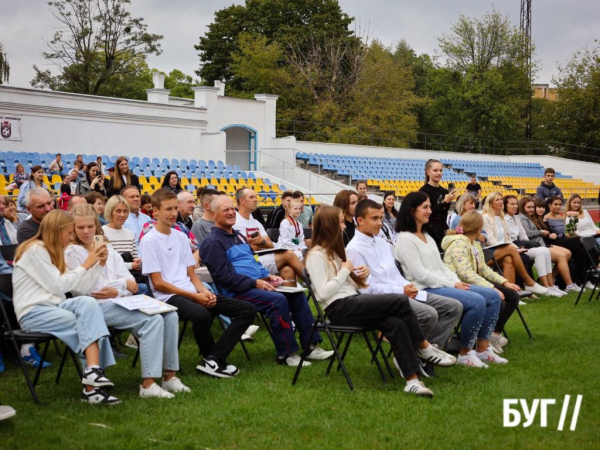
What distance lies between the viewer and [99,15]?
146 ft

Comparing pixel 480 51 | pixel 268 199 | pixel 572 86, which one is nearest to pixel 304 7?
pixel 480 51

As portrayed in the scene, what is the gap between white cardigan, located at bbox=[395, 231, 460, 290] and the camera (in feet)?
22.3

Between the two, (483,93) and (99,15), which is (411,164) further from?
(99,15)

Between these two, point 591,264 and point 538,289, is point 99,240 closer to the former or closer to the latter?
point 538,289

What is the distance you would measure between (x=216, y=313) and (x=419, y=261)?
1874 mm

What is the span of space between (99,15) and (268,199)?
28.0 meters

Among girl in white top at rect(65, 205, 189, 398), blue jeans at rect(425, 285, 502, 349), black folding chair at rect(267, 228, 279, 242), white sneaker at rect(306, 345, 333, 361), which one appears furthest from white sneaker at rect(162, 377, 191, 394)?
black folding chair at rect(267, 228, 279, 242)

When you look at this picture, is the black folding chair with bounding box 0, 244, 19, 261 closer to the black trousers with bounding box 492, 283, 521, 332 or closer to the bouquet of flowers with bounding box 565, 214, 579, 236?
the black trousers with bounding box 492, 283, 521, 332

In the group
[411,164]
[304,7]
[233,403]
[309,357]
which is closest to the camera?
[233,403]

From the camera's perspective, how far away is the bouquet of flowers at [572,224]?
12164mm

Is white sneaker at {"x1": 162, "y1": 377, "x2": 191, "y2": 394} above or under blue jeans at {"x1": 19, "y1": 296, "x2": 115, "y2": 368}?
under

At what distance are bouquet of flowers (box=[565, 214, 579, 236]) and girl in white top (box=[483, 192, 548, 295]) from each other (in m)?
1.60

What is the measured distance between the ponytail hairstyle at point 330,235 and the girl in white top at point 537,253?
5801 mm

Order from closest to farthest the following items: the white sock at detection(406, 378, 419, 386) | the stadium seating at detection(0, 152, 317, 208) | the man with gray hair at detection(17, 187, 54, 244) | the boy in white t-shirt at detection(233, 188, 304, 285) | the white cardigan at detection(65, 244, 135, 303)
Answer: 1. the white sock at detection(406, 378, 419, 386)
2. the white cardigan at detection(65, 244, 135, 303)
3. the man with gray hair at detection(17, 187, 54, 244)
4. the boy in white t-shirt at detection(233, 188, 304, 285)
5. the stadium seating at detection(0, 152, 317, 208)
